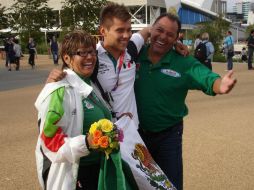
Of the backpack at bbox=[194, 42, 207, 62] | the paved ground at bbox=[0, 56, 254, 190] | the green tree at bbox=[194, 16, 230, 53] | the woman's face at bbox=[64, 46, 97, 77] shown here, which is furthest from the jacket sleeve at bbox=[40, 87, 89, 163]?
the green tree at bbox=[194, 16, 230, 53]

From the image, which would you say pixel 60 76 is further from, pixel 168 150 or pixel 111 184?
pixel 168 150

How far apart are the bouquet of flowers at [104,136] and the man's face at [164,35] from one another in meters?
0.99

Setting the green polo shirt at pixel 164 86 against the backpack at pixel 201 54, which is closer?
the green polo shirt at pixel 164 86

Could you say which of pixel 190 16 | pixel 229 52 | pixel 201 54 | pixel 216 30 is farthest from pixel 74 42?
pixel 190 16

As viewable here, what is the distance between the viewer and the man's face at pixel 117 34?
3.01 metres

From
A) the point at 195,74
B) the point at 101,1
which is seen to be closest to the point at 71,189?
the point at 195,74

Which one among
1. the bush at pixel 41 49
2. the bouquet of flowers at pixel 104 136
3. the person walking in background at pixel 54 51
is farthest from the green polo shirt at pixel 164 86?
the bush at pixel 41 49

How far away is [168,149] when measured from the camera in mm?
3393

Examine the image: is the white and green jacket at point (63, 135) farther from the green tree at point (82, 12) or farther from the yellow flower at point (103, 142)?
the green tree at point (82, 12)

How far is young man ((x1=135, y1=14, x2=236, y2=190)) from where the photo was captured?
3275 mm

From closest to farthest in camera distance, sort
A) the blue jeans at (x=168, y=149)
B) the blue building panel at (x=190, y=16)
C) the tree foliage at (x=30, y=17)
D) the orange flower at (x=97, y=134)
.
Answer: the orange flower at (x=97, y=134)
the blue jeans at (x=168, y=149)
the tree foliage at (x=30, y=17)
the blue building panel at (x=190, y=16)

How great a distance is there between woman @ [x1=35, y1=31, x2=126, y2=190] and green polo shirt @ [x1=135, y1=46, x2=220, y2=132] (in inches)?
22.0

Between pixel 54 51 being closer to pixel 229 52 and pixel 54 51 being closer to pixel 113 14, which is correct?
pixel 229 52

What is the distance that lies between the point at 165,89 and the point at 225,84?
53 centimetres
